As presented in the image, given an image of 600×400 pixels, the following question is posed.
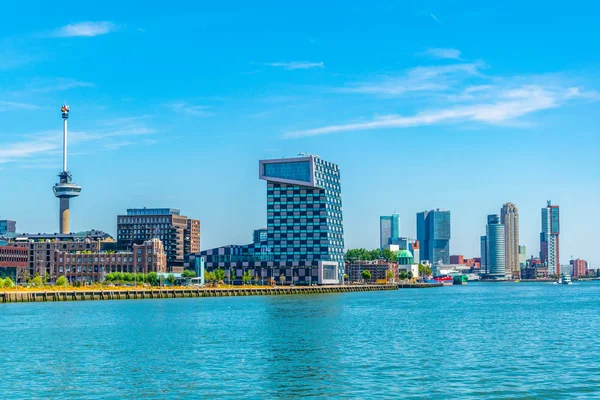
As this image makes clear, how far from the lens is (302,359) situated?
220 ft

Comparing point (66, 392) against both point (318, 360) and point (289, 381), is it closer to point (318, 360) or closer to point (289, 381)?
point (289, 381)

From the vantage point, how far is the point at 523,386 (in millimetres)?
52719

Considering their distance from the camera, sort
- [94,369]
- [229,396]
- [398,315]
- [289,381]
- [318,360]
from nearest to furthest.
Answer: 1. [229,396]
2. [289,381]
3. [94,369]
4. [318,360]
5. [398,315]

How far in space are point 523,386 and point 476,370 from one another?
271 inches

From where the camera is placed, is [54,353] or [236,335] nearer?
[54,353]

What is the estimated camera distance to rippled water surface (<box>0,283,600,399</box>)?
52375 millimetres

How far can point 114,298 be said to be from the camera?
19862 centimetres

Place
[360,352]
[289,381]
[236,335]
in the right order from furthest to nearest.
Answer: [236,335], [360,352], [289,381]

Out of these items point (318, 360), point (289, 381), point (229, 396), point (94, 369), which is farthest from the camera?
point (318, 360)

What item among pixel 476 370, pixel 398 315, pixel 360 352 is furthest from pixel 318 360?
pixel 398 315

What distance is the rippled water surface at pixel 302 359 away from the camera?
52375mm

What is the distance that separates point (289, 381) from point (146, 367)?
41.3ft

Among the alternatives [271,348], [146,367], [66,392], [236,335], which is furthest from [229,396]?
[236,335]

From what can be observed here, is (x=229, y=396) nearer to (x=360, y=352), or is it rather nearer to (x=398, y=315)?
(x=360, y=352)
